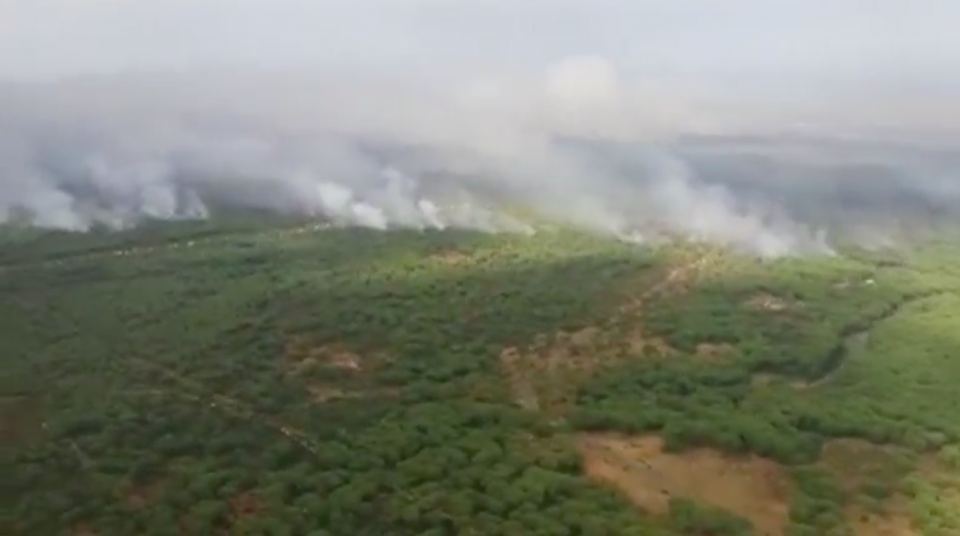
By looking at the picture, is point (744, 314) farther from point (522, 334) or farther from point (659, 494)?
point (659, 494)

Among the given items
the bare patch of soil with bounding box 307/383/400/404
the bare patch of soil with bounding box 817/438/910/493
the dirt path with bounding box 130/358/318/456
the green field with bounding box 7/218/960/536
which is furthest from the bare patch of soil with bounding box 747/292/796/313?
the dirt path with bounding box 130/358/318/456

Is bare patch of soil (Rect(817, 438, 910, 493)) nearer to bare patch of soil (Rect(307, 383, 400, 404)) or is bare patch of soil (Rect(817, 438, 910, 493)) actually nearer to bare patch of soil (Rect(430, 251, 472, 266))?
bare patch of soil (Rect(307, 383, 400, 404))

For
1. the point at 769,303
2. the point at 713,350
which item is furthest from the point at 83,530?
the point at 769,303

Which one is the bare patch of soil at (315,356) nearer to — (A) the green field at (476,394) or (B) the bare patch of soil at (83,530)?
(A) the green field at (476,394)

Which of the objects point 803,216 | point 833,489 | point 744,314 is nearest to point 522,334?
point 744,314

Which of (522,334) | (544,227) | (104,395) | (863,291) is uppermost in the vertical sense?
(544,227)
